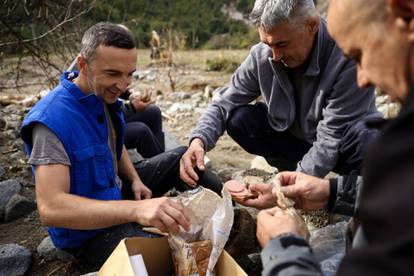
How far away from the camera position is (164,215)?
2.02 metres

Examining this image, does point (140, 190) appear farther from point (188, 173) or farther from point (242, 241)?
point (242, 241)

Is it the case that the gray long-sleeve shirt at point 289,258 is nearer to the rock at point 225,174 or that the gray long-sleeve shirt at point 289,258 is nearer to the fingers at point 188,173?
the fingers at point 188,173

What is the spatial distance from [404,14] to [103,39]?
5.47ft

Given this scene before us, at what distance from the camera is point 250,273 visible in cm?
259

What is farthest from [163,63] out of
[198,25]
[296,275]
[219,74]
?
[198,25]

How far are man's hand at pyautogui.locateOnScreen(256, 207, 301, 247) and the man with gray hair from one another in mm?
1198

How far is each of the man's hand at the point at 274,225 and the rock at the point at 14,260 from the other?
5.74 ft

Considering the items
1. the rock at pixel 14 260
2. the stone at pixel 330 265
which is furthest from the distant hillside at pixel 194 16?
the stone at pixel 330 265

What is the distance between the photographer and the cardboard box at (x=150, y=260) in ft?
6.00

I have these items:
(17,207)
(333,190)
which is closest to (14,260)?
(17,207)

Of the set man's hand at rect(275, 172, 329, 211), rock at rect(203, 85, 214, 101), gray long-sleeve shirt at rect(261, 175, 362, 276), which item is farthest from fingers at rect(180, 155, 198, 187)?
rock at rect(203, 85, 214, 101)

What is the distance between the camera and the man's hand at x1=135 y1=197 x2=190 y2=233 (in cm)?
202

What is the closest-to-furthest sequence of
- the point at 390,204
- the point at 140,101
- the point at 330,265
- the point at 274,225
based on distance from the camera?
the point at 390,204 → the point at 274,225 → the point at 330,265 → the point at 140,101

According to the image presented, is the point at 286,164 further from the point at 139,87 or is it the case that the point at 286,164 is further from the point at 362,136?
the point at 139,87
